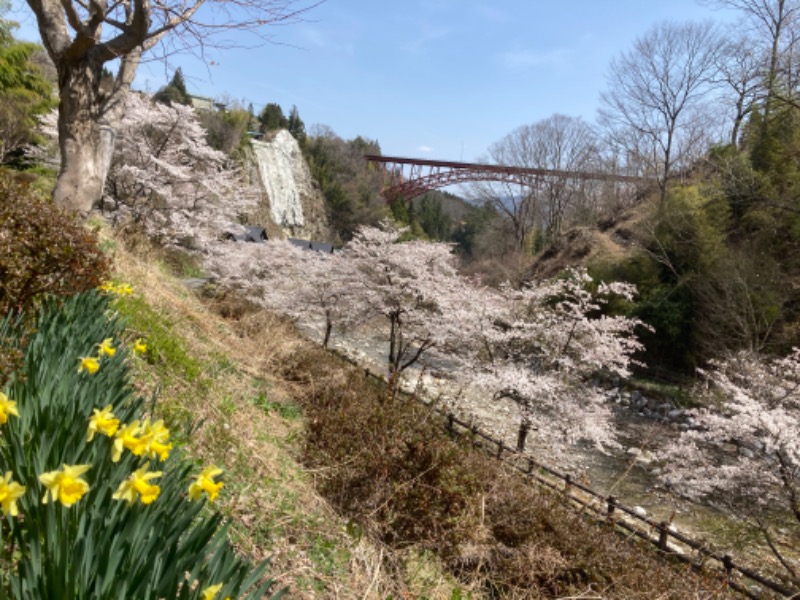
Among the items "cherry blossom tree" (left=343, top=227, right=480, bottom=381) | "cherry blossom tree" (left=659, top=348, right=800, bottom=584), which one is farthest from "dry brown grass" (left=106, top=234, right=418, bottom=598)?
"cherry blossom tree" (left=659, top=348, right=800, bottom=584)

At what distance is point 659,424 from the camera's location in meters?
14.3

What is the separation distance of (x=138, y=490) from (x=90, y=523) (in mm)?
128

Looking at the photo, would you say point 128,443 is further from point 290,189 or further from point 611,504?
point 290,189

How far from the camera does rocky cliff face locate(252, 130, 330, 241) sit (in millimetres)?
41656

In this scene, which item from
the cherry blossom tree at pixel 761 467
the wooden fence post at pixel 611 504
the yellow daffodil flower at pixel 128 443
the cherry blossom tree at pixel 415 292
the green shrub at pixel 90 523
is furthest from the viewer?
the cherry blossom tree at pixel 415 292

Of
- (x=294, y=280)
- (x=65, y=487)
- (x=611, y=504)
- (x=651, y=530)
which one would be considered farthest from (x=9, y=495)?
(x=294, y=280)

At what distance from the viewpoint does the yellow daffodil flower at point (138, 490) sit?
1218 millimetres

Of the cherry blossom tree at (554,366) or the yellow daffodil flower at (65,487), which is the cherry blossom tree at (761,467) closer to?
the cherry blossom tree at (554,366)

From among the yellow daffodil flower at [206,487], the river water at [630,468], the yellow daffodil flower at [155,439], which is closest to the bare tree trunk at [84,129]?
the river water at [630,468]

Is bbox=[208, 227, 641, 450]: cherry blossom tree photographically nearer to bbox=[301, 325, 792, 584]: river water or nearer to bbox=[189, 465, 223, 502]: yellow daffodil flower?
bbox=[301, 325, 792, 584]: river water

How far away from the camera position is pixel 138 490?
1.24m

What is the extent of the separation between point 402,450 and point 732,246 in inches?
720

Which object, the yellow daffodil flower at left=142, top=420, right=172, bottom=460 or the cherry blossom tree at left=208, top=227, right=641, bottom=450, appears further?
the cherry blossom tree at left=208, top=227, right=641, bottom=450

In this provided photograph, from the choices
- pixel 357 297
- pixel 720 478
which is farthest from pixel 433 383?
pixel 720 478
